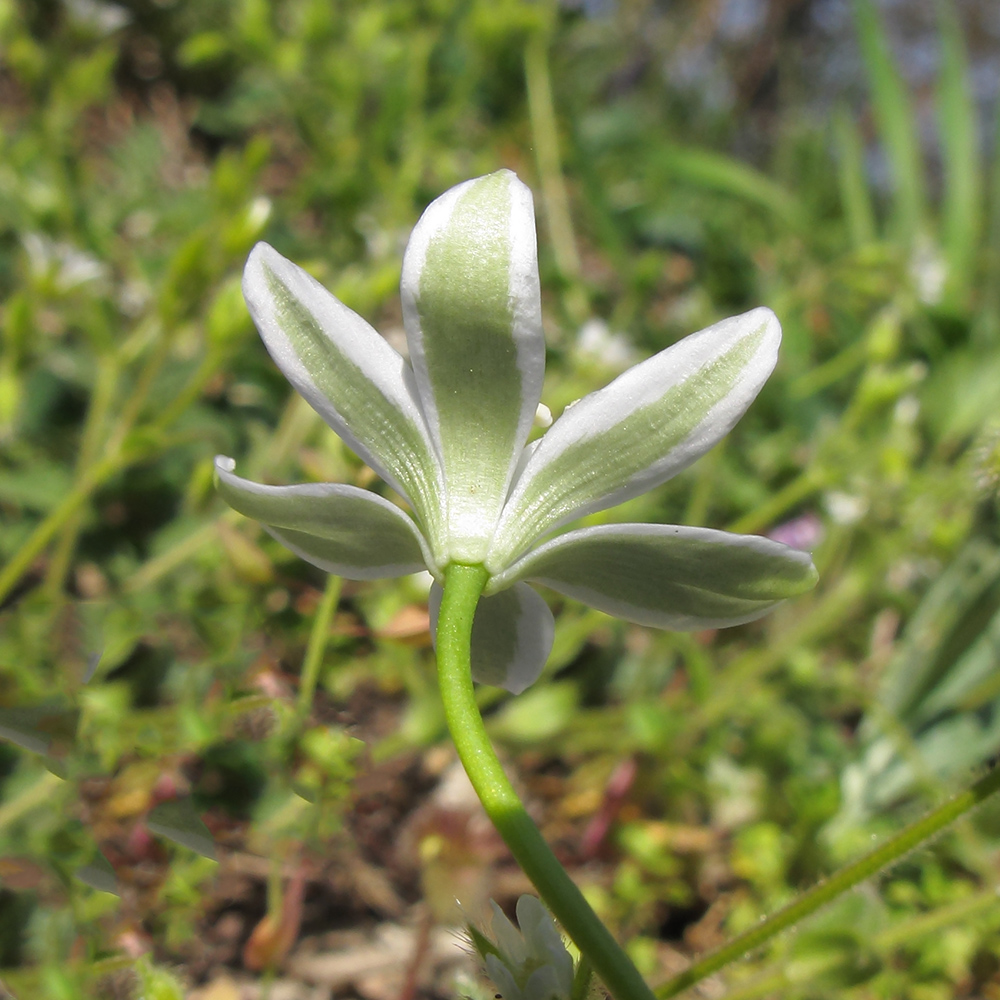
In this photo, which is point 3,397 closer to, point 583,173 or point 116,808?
point 116,808

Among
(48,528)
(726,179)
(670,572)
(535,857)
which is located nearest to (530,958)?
(535,857)

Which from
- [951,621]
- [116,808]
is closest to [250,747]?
[116,808]

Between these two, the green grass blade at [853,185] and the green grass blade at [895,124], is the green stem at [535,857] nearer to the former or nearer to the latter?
the green grass blade at [853,185]

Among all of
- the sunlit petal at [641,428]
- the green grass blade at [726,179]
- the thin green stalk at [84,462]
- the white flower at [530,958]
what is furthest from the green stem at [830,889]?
the green grass blade at [726,179]

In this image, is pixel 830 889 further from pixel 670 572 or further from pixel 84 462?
pixel 84 462

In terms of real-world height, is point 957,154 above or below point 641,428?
above
